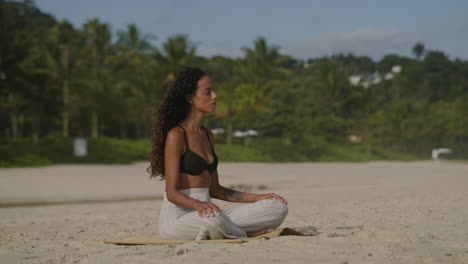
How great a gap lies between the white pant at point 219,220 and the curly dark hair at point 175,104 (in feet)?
1.67

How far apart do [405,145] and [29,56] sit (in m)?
28.9

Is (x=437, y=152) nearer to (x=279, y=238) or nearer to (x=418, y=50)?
(x=279, y=238)

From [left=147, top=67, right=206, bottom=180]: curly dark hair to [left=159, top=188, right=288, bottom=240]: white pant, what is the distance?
51 cm

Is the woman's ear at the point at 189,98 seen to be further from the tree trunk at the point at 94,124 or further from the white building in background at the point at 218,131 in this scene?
the white building in background at the point at 218,131

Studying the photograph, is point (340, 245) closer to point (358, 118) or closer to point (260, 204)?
point (260, 204)

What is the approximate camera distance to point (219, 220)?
403 centimetres

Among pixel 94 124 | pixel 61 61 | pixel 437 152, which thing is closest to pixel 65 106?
pixel 61 61

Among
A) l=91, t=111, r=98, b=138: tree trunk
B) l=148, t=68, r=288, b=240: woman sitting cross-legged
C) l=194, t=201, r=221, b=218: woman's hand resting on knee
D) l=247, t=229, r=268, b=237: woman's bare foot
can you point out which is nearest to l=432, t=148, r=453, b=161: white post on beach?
l=91, t=111, r=98, b=138: tree trunk

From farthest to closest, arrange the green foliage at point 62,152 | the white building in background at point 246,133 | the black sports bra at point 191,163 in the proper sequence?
the white building in background at point 246,133 → the green foliage at point 62,152 → the black sports bra at point 191,163

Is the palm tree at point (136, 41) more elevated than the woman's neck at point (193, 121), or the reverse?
the palm tree at point (136, 41)

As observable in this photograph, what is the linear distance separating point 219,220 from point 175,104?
3.21ft

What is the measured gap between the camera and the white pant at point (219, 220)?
409 centimetres

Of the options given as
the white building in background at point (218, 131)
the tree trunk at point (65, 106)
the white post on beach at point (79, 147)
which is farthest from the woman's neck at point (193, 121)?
the white building in background at point (218, 131)

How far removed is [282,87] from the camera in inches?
1615
